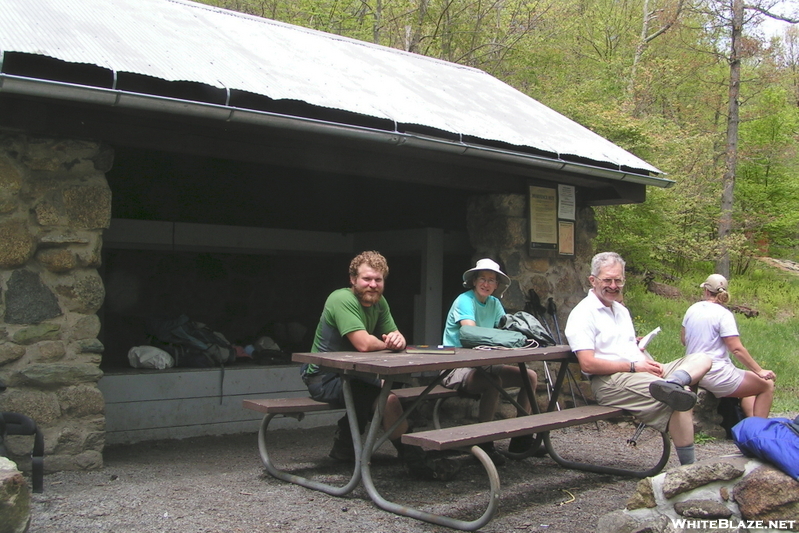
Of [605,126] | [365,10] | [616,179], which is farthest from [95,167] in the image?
[365,10]

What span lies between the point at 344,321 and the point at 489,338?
102cm

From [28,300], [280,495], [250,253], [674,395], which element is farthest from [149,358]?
[674,395]

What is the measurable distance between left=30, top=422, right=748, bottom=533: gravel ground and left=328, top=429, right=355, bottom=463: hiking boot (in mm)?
74

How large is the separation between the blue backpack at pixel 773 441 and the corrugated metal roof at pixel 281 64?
8.99ft

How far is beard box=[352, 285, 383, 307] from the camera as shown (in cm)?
409

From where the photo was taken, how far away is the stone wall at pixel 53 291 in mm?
3930

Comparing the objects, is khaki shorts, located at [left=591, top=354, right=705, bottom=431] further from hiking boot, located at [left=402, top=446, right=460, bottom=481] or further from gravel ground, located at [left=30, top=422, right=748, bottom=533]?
hiking boot, located at [left=402, top=446, right=460, bottom=481]

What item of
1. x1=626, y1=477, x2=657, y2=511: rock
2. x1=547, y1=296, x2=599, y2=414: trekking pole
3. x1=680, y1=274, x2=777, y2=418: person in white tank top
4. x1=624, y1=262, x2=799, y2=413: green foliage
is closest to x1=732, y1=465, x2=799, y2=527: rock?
x1=626, y1=477, x2=657, y2=511: rock

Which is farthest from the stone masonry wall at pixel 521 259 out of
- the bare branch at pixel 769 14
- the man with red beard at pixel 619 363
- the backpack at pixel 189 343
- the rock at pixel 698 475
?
the bare branch at pixel 769 14

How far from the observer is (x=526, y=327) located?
483 centimetres

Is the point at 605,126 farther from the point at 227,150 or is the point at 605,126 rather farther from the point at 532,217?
the point at 227,150

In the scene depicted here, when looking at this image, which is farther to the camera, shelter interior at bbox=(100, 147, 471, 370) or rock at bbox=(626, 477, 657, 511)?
shelter interior at bbox=(100, 147, 471, 370)

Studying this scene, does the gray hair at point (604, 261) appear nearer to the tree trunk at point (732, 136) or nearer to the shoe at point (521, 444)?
the shoe at point (521, 444)

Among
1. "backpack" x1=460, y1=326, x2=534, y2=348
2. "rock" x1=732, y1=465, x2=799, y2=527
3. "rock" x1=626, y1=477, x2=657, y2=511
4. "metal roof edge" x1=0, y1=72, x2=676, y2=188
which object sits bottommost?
"rock" x1=626, y1=477, x2=657, y2=511
